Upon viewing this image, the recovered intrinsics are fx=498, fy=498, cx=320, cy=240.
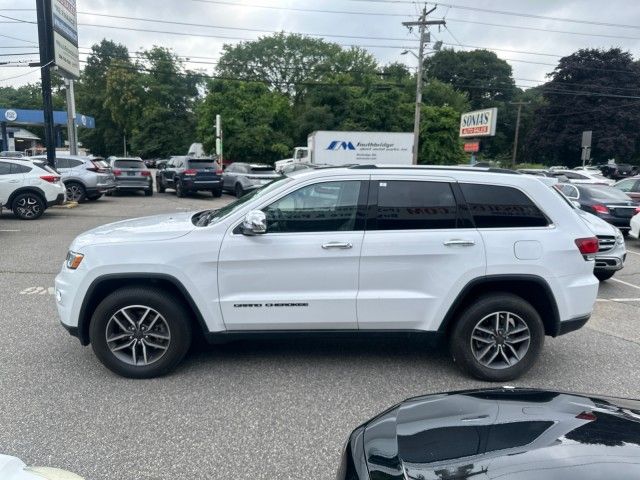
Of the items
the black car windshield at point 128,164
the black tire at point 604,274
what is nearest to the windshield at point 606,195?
the black tire at point 604,274

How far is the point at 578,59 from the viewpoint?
55.5 meters

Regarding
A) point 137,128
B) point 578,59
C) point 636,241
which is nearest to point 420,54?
point 636,241

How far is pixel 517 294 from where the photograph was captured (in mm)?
4457

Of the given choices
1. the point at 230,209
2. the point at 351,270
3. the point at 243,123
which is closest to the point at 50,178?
the point at 230,209

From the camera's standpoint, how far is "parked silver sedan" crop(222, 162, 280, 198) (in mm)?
21234

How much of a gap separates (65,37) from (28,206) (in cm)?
848

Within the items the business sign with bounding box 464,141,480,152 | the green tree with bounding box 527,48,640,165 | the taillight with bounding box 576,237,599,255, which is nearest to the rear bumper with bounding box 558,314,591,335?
the taillight with bounding box 576,237,599,255

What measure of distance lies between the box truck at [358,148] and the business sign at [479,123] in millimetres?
12192

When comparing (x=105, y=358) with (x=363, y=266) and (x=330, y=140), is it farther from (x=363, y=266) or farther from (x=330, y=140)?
(x=330, y=140)

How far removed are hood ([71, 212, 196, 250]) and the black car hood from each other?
100.0 inches

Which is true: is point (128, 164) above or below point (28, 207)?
above

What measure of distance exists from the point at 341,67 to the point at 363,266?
5489 centimetres

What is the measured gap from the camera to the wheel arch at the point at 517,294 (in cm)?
421

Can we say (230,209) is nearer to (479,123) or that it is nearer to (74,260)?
(74,260)
